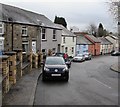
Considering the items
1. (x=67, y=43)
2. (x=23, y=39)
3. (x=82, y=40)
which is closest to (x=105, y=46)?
(x=82, y=40)

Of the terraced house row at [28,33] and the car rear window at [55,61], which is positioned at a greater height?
the terraced house row at [28,33]

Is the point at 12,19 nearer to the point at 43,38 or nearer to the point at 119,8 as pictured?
the point at 43,38

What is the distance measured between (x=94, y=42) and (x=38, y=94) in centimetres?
6280

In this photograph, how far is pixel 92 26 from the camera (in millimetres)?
128500

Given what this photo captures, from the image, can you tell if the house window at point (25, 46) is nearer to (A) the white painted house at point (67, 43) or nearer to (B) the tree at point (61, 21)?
(A) the white painted house at point (67, 43)

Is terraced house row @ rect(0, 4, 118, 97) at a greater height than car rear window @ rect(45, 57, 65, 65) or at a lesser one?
greater

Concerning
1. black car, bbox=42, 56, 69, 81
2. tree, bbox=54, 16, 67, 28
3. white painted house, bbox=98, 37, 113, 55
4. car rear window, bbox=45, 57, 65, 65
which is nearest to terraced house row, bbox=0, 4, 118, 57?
car rear window, bbox=45, 57, 65, 65

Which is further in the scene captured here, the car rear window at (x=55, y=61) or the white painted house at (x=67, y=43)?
the white painted house at (x=67, y=43)

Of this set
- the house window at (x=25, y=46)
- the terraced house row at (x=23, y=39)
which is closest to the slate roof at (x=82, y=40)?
the terraced house row at (x=23, y=39)

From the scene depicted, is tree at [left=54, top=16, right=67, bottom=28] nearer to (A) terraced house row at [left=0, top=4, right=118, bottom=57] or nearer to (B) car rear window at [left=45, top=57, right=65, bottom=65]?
(A) terraced house row at [left=0, top=4, right=118, bottom=57]

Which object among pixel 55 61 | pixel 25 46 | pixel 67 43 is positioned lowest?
pixel 55 61

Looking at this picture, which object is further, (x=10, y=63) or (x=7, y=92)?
(x=10, y=63)

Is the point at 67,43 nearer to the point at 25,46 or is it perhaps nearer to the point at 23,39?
the point at 25,46

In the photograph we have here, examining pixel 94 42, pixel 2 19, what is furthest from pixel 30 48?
pixel 94 42
